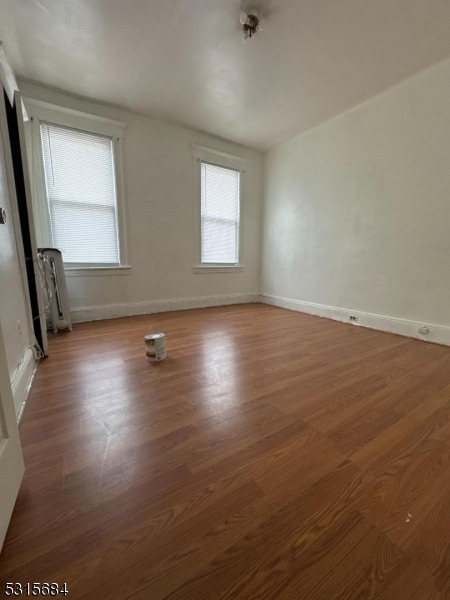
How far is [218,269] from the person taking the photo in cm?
448

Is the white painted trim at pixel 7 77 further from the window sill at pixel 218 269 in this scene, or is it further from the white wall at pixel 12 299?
the window sill at pixel 218 269

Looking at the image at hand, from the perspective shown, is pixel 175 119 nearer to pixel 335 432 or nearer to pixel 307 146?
pixel 307 146

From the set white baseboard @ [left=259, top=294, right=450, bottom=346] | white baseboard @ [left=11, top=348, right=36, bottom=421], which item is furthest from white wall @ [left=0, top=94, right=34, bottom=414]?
white baseboard @ [left=259, top=294, right=450, bottom=346]

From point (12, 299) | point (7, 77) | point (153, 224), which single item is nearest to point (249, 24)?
point (7, 77)

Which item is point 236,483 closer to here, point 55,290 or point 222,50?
point 55,290

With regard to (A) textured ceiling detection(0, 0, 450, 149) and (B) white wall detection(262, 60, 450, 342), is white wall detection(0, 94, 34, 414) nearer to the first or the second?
(A) textured ceiling detection(0, 0, 450, 149)

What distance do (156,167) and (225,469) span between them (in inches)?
152

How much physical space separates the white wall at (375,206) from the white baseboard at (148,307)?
3.68 ft

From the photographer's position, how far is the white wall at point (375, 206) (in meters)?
2.58

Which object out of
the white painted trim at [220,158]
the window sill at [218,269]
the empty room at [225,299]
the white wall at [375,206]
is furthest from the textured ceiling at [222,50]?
the window sill at [218,269]

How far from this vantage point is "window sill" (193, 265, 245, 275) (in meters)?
4.28

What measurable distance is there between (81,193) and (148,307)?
5.82 feet

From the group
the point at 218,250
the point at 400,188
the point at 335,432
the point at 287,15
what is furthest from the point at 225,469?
the point at 218,250

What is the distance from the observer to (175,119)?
3553 mm
